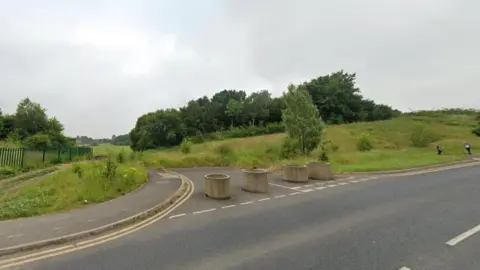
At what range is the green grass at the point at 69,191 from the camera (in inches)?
328

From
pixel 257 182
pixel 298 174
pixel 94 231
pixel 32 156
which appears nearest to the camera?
pixel 94 231

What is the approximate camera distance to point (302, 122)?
2420 cm

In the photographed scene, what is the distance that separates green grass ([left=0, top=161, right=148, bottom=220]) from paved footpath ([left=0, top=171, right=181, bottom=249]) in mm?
637

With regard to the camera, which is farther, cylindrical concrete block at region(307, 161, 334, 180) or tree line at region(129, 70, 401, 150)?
tree line at region(129, 70, 401, 150)

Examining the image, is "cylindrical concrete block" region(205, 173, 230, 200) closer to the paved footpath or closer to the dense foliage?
the paved footpath

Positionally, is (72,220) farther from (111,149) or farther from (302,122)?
(302,122)

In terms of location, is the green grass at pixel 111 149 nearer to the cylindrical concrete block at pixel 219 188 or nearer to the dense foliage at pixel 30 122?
the cylindrical concrete block at pixel 219 188

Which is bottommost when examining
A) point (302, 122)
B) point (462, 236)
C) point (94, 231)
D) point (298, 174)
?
point (462, 236)

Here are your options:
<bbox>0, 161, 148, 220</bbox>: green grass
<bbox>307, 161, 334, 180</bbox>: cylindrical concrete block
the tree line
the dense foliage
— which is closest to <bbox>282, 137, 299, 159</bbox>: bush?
<bbox>307, 161, 334, 180</bbox>: cylindrical concrete block

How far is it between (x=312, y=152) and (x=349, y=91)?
68850 millimetres

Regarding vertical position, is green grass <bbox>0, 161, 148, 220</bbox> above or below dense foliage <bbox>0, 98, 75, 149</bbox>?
below

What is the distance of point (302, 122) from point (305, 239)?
18.6 m

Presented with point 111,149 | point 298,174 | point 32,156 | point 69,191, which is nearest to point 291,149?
point 298,174

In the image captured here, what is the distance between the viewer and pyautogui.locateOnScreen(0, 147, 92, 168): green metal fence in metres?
17.3
